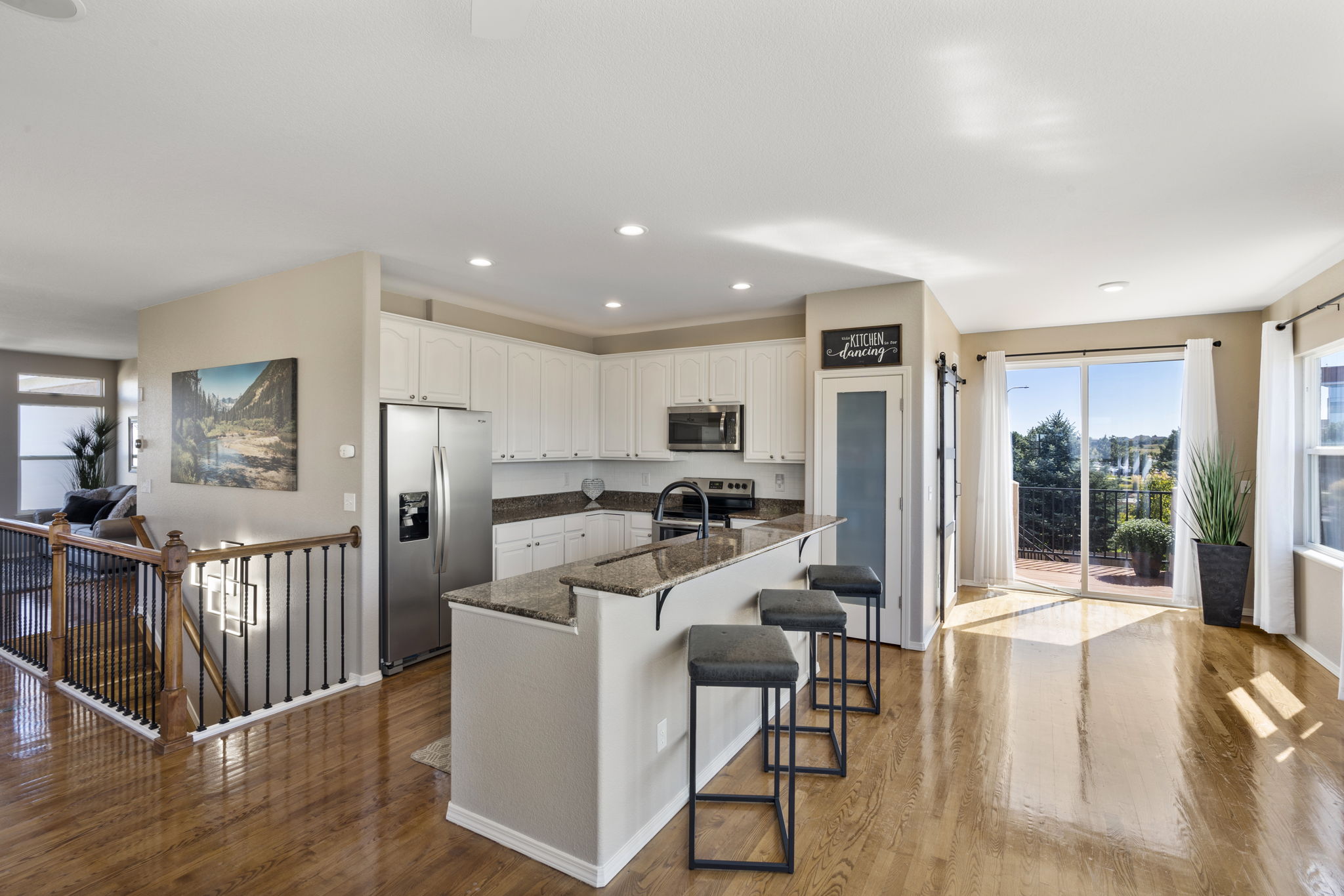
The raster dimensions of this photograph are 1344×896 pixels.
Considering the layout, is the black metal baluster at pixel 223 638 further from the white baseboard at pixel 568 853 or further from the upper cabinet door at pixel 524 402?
the upper cabinet door at pixel 524 402

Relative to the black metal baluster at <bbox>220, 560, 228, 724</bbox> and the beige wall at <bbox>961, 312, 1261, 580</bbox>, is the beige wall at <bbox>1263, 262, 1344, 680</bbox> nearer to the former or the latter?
the beige wall at <bbox>961, 312, 1261, 580</bbox>

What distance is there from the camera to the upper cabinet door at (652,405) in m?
6.01

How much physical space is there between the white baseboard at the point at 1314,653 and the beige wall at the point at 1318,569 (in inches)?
0.6

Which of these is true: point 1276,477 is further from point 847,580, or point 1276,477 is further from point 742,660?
point 742,660

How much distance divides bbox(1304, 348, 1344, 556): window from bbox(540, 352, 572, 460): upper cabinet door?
565 cm

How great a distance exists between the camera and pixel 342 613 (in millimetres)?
3861

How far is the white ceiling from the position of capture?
1.84 metres

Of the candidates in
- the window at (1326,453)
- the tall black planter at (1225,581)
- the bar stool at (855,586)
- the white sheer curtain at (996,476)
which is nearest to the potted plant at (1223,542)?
the tall black planter at (1225,581)

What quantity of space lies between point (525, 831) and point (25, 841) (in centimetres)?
181

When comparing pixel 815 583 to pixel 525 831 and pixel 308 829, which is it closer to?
pixel 525 831

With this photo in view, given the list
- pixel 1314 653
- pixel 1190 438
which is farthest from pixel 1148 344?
pixel 1314 653

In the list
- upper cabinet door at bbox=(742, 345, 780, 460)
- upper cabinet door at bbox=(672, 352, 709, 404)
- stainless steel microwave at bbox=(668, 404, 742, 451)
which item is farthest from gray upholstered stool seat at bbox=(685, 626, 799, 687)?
upper cabinet door at bbox=(672, 352, 709, 404)

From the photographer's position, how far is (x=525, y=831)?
2309mm

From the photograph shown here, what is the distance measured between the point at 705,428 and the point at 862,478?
1508 millimetres
